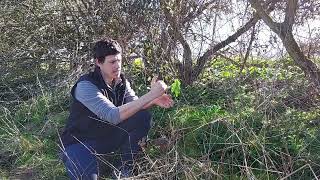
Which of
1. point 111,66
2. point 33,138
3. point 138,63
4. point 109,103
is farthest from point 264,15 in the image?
point 33,138

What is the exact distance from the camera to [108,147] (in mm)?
4020

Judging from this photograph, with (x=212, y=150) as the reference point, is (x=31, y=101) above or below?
above

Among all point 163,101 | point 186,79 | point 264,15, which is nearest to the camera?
point 163,101

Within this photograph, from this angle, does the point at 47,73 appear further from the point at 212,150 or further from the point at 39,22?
the point at 212,150

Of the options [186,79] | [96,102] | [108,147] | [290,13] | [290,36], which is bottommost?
[108,147]

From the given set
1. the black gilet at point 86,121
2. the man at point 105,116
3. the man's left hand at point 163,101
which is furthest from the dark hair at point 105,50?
the man's left hand at point 163,101

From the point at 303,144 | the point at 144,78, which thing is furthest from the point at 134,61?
the point at 303,144

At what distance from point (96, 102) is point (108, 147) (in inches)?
18.7

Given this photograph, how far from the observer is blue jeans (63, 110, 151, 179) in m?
3.75

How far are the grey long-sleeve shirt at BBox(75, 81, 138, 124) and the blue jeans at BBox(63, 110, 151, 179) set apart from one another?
0.29m

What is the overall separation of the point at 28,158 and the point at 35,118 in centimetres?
101

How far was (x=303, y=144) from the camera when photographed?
158 inches

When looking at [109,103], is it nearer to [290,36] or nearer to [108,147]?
[108,147]

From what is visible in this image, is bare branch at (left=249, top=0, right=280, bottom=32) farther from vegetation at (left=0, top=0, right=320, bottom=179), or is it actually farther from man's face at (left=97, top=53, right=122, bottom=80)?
man's face at (left=97, top=53, right=122, bottom=80)
